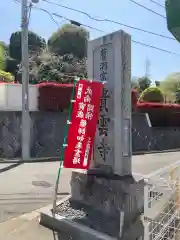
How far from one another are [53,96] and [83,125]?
8.68 m

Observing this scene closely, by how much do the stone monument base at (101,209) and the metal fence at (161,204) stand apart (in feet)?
2.51

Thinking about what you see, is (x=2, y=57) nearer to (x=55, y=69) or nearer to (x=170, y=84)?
(x=55, y=69)

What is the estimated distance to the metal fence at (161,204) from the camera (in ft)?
11.1

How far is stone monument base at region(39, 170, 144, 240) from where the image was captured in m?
4.39

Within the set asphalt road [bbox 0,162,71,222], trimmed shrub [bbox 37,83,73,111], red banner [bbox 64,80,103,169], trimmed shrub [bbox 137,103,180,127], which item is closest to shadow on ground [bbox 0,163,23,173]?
asphalt road [bbox 0,162,71,222]

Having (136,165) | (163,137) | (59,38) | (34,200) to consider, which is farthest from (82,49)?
(34,200)

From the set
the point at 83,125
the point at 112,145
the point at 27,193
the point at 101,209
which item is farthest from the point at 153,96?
the point at 101,209

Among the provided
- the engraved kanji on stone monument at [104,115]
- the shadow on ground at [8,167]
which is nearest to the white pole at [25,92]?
the shadow on ground at [8,167]

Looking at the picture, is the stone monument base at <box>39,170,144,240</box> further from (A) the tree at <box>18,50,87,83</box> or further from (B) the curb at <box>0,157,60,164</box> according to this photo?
(A) the tree at <box>18,50,87,83</box>

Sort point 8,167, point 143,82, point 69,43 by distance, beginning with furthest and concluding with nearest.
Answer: point 143,82, point 69,43, point 8,167

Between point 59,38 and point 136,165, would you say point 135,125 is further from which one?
point 59,38

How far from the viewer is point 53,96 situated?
13.4 meters

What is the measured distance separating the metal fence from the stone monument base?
2.51ft

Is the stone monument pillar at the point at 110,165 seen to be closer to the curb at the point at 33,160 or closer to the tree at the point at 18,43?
the curb at the point at 33,160
